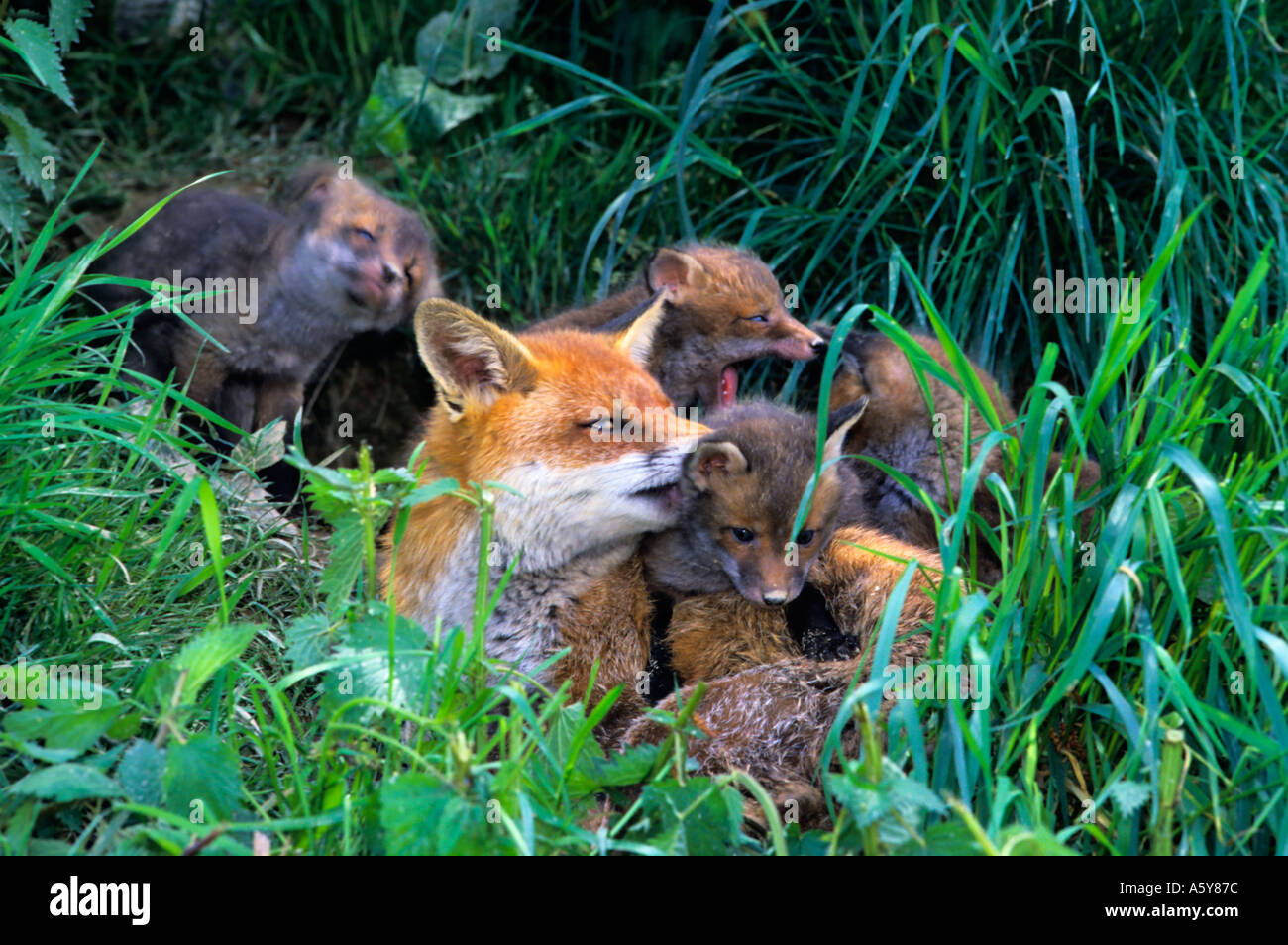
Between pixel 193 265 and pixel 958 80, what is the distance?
330 cm

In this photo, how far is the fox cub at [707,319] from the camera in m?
4.84

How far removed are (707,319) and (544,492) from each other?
5.59 ft

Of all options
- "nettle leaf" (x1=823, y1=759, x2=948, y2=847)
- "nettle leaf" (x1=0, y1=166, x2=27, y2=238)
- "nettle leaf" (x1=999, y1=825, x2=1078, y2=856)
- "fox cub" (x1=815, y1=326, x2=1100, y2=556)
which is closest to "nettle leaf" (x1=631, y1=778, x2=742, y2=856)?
"nettle leaf" (x1=823, y1=759, x2=948, y2=847)

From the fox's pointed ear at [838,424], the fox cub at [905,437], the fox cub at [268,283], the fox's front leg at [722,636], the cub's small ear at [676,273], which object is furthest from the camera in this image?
the fox cub at [268,283]

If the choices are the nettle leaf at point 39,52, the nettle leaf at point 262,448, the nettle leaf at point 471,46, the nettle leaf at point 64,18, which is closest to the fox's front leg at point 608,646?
the nettle leaf at point 262,448

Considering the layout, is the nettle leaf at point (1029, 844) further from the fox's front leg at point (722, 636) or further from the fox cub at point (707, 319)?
the fox cub at point (707, 319)

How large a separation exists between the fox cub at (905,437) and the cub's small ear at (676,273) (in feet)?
1.82

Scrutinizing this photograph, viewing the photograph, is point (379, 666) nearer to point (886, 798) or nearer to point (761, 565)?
point (886, 798)

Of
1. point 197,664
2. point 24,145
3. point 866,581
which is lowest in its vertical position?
point 197,664

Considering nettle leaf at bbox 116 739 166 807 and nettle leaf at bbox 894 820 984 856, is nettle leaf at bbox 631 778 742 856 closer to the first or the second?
nettle leaf at bbox 894 820 984 856

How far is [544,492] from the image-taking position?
3395mm

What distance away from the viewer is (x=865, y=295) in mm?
5223

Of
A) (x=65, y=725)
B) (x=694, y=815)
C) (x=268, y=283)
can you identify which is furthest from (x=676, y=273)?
(x=65, y=725)

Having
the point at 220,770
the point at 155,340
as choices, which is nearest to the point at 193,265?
the point at 155,340
